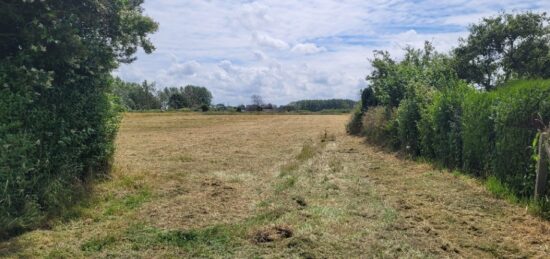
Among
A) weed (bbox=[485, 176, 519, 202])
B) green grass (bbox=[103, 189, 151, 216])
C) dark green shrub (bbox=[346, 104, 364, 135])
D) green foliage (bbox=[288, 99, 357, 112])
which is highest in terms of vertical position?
green foliage (bbox=[288, 99, 357, 112])

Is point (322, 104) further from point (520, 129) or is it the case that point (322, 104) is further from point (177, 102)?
point (520, 129)

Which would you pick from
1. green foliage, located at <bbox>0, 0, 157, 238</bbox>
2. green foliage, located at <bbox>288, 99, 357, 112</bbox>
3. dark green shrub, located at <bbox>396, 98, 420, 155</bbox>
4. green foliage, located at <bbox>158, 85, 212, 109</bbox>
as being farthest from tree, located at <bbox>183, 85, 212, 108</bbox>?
green foliage, located at <bbox>0, 0, 157, 238</bbox>

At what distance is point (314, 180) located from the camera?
9867 millimetres

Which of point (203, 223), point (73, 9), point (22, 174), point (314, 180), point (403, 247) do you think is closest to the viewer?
point (403, 247)

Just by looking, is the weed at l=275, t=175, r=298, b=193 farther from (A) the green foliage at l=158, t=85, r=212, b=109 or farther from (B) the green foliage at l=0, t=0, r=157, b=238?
(A) the green foliage at l=158, t=85, r=212, b=109

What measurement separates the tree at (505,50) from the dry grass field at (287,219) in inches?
1021

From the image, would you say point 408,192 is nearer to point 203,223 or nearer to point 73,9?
→ point 203,223

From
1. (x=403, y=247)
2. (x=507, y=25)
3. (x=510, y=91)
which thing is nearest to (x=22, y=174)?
(x=403, y=247)

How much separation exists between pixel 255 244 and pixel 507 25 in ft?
111

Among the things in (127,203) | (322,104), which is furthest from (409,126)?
(322,104)

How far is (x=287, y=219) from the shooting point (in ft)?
21.3

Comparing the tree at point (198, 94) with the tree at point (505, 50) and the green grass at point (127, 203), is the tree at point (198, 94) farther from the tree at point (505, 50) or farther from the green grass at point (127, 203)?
the green grass at point (127, 203)

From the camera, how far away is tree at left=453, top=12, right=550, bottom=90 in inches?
1251

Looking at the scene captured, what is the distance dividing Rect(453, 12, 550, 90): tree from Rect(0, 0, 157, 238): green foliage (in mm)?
29171
